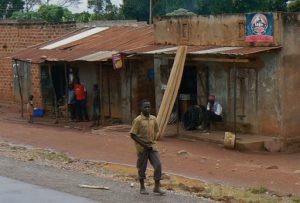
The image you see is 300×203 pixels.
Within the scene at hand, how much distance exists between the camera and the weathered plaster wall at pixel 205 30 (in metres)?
18.2

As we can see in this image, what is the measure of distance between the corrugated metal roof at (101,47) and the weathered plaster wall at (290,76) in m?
1.10

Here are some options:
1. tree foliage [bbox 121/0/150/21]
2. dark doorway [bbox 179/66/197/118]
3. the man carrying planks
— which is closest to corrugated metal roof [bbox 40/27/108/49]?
dark doorway [bbox 179/66/197/118]

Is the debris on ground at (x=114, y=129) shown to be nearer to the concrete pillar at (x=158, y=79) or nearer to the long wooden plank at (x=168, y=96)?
the concrete pillar at (x=158, y=79)

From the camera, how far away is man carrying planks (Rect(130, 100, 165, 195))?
10500 mm

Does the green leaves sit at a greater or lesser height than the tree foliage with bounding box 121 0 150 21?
lesser

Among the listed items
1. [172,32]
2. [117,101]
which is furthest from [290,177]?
[117,101]

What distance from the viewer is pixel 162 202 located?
9836 millimetres

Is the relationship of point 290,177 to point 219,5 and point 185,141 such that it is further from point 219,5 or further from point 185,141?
point 219,5

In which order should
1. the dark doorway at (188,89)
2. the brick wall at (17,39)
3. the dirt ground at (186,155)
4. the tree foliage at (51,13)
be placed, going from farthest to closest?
the tree foliage at (51,13) → the brick wall at (17,39) → the dark doorway at (188,89) → the dirt ground at (186,155)

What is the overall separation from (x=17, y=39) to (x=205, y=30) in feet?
41.7

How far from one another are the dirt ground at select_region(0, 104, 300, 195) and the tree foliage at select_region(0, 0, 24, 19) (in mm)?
31531

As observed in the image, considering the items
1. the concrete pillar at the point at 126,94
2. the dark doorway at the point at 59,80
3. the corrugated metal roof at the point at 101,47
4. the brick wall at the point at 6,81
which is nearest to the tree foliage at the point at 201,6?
the corrugated metal roof at the point at 101,47

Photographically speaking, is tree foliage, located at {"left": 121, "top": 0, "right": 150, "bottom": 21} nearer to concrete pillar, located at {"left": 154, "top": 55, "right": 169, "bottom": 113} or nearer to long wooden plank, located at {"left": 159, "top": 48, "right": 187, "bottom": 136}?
concrete pillar, located at {"left": 154, "top": 55, "right": 169, "bottom": 113}

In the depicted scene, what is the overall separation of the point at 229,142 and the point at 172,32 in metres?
4.98
